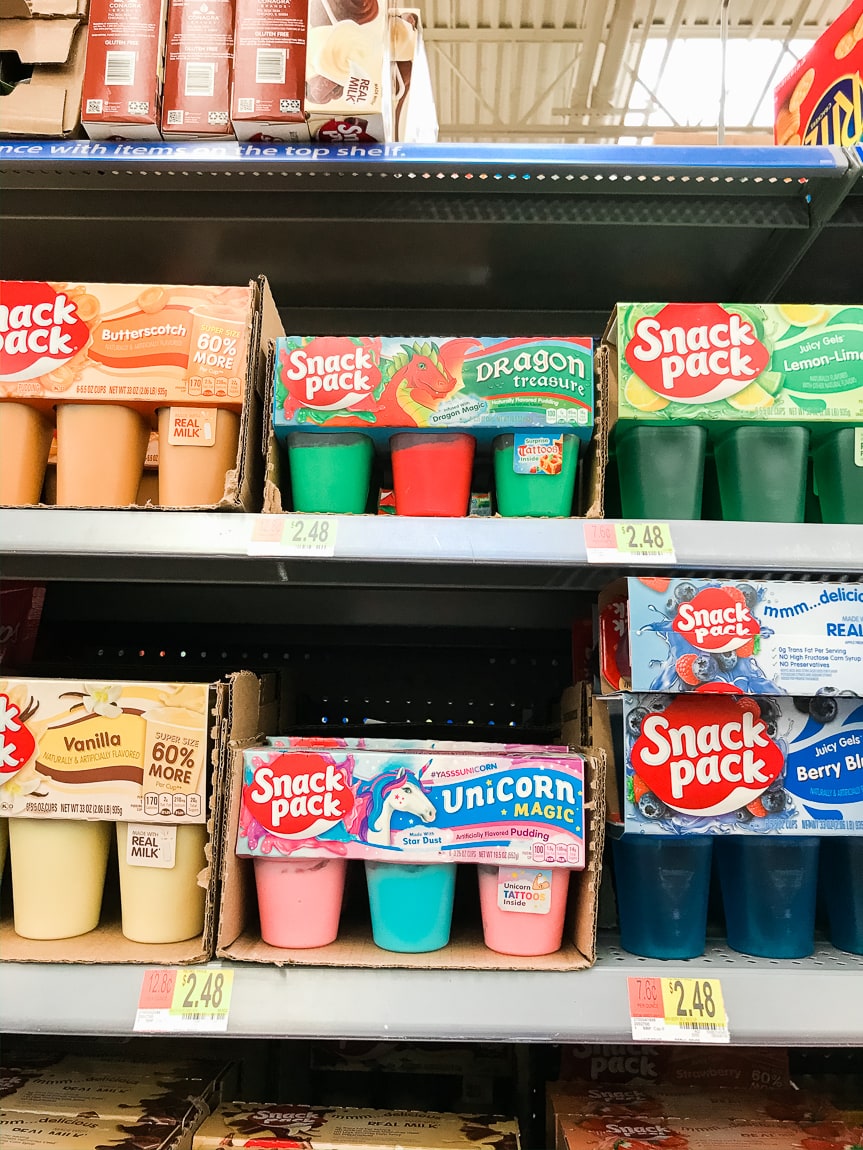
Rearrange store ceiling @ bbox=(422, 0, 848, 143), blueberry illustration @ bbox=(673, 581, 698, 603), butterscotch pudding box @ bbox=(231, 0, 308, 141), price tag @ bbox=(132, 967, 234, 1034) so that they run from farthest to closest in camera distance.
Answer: store ceiling @ bbox=(422, 0, 848, 143) → butterscotch pudding box @ bbox=(231, 0, 308, 141) → blueberry illustration @ bbox=(673, 581, 698, 603) → price tag @ bbox=(132, 967, 234, 1034)

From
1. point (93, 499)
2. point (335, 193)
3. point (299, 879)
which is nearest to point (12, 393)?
point (93, 499)

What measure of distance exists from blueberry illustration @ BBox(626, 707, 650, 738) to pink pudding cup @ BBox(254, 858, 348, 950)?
0.41 meters

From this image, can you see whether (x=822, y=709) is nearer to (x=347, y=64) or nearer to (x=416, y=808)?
(x=416, y=808)

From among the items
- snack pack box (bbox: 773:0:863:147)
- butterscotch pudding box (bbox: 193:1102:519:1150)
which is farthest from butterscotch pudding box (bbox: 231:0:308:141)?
butterscotch pudding box (bbox: 193:1102:519:1150)

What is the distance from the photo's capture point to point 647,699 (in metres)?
1.00

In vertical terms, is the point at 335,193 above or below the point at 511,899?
above

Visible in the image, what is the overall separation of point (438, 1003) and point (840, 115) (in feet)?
4.64

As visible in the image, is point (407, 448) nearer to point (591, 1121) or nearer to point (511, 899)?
point (511, 899)

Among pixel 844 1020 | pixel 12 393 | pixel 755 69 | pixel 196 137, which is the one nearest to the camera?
pixel 844 1020

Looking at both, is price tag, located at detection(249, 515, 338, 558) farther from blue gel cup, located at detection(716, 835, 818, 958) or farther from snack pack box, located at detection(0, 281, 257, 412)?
blue gel cup, located at detection(716, 835, 818, 958)

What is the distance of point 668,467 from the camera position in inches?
41.9

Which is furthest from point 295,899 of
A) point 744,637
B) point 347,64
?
point 347,64

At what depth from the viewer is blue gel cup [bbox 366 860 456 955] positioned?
37.8 inches

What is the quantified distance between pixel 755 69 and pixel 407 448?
16.3 feet
